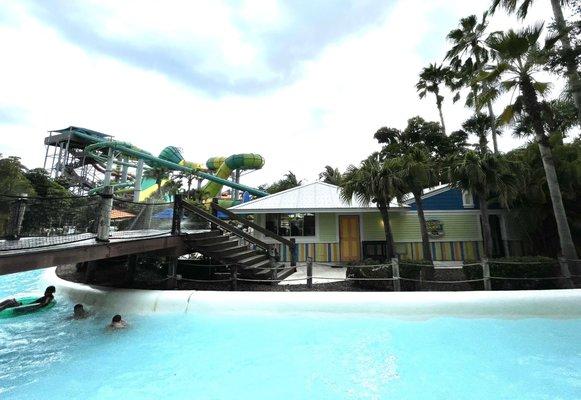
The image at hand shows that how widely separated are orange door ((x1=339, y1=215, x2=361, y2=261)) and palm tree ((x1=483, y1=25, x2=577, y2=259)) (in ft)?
23.4

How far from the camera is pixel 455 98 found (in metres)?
23.8

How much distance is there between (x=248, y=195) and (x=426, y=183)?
2642 centimetres

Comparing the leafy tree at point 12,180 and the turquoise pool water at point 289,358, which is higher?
the leafy tree at point 12,180

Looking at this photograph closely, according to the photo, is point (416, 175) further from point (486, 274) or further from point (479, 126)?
point (479, 126)

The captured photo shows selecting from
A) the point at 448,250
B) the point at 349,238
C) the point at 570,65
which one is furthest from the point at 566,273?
the point at 349,238

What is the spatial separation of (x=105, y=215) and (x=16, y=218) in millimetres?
1532

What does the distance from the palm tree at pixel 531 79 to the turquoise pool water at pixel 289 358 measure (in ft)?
12.1

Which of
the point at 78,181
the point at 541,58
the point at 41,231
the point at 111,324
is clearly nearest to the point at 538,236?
the point at 541,58

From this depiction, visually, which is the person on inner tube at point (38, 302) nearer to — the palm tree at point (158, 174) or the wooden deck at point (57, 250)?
the wooden deck at point (57, 250)

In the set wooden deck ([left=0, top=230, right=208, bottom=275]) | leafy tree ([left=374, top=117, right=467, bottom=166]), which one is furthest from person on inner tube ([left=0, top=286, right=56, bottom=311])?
leafy tree ([left=374, top=117, right=467, bottom=166])

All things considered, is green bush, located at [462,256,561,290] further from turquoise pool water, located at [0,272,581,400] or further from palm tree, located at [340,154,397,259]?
palm tree, located at [340,154,397,259]

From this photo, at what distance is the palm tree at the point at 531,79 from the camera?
8.77 metres

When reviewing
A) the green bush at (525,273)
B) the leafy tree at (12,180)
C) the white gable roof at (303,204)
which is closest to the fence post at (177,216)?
the white gable roof at (303,204)

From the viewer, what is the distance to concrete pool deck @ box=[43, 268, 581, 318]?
6.96m
